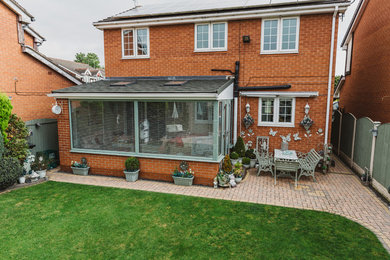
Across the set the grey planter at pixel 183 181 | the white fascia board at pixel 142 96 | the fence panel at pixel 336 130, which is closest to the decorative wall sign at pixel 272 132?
the white fascia board at pixel 142 96

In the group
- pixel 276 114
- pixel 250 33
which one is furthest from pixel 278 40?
pixel 276 114

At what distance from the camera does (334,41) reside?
1008cm

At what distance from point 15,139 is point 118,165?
3.76m

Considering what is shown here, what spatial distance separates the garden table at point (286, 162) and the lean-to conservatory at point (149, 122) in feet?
6.83

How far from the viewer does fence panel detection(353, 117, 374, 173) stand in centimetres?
937

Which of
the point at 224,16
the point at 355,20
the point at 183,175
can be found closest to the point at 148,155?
the point at 183,175

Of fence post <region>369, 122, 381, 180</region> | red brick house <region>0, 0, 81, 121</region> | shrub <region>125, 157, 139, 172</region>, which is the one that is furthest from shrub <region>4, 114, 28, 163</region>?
fence post <region>369, 122, 381, 180</region>

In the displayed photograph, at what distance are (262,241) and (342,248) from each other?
163 centimetres

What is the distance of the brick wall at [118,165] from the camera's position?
29.6 ft

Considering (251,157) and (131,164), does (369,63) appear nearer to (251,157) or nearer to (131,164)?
(251,157)

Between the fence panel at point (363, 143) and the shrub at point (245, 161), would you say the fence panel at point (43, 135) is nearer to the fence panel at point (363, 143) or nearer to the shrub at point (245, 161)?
the shrub at point (245, 161)

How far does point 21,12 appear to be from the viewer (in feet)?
39.0

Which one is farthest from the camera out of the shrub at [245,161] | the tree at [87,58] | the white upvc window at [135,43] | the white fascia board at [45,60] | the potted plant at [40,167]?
the tree at [87,58]

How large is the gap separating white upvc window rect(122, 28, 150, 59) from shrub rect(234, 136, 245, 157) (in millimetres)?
5889
